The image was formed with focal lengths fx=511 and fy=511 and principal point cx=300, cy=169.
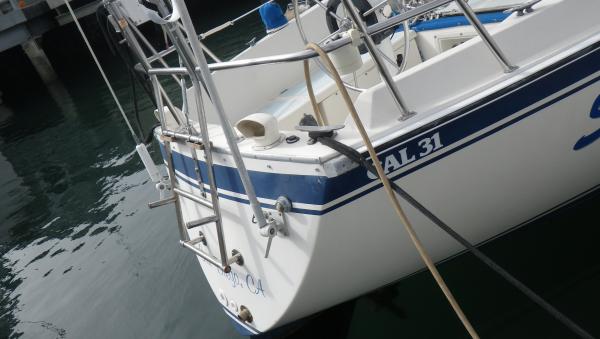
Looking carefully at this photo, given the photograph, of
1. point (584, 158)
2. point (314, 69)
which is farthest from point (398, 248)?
point (314, 69)

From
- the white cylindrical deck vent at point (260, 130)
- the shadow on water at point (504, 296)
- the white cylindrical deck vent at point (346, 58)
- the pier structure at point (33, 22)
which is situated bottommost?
the shadow on water at point (504, 296)

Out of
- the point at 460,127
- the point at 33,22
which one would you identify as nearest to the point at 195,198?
the point at 460,127

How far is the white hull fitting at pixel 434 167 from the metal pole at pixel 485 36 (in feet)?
0.18

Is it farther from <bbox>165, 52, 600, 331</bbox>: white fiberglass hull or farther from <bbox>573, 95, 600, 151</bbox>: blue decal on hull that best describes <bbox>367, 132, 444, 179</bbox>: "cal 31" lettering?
<bbox>573, 95, 600, 151</bbox>: blue decal on hull

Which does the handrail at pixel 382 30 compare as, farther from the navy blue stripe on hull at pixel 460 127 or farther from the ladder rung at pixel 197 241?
the ladder rung at pixel 197 241

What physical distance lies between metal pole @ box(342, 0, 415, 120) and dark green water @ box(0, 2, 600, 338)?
32.8 inches

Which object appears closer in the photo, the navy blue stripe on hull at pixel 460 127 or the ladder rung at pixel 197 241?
the navy blue stripe on hull at pixel 460 127

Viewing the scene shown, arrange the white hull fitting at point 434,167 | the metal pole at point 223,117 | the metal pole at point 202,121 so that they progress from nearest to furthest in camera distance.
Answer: the metal pole at point 223,117
the white hull fitting at point 434,167
the metal pole at point 202,121

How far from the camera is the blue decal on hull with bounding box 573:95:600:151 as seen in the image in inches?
105

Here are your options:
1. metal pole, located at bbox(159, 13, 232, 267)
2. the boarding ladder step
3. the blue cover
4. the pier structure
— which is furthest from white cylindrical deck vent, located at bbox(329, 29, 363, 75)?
the pier structure

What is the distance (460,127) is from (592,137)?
35.7 inches

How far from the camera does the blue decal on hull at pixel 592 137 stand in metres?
2.67

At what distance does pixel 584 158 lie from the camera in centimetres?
284

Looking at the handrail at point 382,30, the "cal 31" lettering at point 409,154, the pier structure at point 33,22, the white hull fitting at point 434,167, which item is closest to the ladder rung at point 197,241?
the white hull fitting at point 434,167
